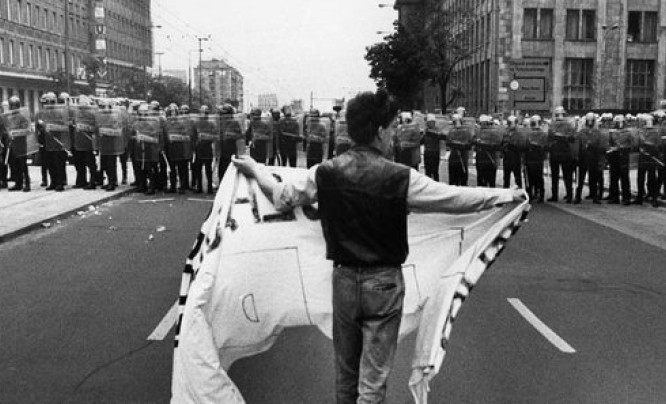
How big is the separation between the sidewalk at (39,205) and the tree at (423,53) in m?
46.2

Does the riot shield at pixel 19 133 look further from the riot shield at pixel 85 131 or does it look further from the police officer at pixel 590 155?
the police officer at pixel 590 155

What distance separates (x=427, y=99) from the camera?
366ft

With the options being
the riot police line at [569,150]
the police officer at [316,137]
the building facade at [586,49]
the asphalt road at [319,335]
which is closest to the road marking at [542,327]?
the asphalt road at [319,335]

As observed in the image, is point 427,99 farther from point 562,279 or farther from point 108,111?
point 562,279

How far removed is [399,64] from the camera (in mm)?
71875

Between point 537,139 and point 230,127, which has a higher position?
point 230,127

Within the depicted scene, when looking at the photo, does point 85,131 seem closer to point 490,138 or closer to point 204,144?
point 204,144

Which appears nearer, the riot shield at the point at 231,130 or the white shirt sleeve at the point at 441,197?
the white shirt sleeve at the point at 441,197

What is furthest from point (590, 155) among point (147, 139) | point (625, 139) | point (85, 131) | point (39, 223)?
point (39, 223)

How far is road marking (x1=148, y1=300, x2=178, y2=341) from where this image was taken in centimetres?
763

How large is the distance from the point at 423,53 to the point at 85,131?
47.7 meters

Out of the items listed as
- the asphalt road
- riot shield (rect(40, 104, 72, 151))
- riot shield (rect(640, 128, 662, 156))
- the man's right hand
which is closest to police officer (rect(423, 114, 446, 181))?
riot shield (rect(640, 128, 662, 156))

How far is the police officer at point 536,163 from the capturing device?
21.5 m

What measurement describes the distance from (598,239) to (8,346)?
34.7 ft
